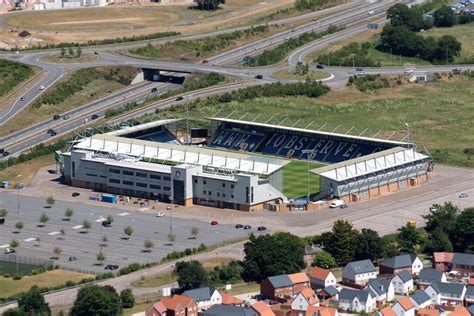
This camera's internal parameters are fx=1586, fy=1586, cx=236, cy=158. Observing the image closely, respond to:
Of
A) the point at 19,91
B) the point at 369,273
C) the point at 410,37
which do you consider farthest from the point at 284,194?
the point at 410,37

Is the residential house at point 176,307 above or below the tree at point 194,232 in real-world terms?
above

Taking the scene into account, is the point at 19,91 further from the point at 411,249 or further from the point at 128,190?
the point at 411,249

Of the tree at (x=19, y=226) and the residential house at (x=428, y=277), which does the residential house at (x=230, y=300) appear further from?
the tree at (x=19, y=226)

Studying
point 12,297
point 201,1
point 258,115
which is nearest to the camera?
point 12,297

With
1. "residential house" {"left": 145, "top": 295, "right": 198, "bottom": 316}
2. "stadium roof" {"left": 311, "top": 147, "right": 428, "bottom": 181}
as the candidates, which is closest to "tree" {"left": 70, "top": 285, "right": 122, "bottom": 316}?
"residential house" {"left": 145, "top": 295, "right": 198, "bottom": 316}

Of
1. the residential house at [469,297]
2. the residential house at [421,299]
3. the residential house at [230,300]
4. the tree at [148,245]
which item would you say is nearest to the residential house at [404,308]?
the residential house at [421,299]

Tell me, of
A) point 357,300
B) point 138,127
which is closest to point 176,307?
point 357,300

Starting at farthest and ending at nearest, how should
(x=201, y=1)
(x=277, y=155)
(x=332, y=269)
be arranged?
1. (x=201, y=1)
2. (x=277, y=155)
3. (x=332, y=269)
